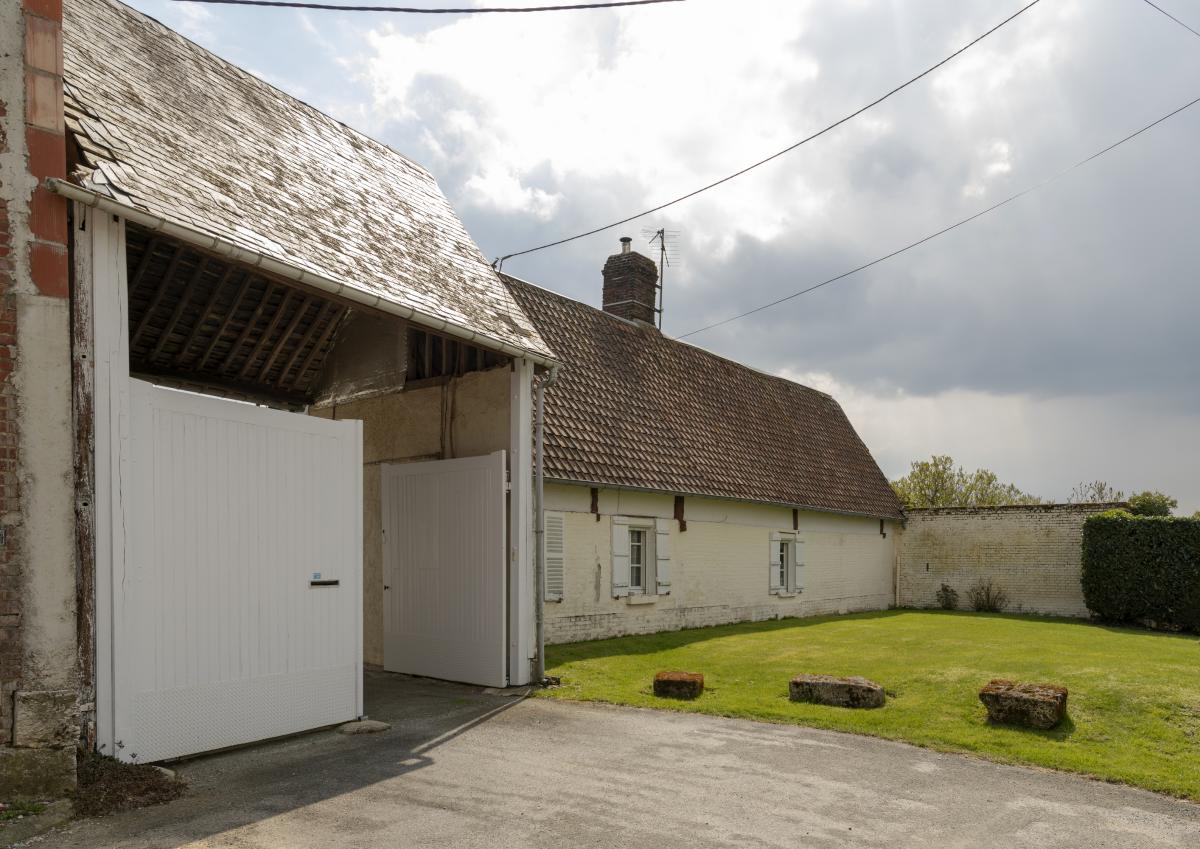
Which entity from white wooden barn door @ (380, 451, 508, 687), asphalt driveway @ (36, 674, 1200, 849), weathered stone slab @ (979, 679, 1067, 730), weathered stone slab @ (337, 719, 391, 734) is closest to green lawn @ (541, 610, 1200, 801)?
weathered stone slab @ (979, 679, 1067, 730)

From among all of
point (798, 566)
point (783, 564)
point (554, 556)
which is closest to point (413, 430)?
point (554, 556)

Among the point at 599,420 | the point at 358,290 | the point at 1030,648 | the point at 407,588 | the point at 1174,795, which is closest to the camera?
the point at 1174,795

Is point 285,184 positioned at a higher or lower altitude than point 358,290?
higher

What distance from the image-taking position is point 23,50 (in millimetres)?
5645

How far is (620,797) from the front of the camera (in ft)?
19.2

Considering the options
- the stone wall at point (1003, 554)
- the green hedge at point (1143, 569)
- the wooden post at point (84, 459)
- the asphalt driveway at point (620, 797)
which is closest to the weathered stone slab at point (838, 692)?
the asphalt driveway at point (620, 797)

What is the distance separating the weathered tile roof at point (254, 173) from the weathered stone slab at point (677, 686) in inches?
153

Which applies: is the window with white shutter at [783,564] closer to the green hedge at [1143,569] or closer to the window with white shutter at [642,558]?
the window with white shutter at [642,558]

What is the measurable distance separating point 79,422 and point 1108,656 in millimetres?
12066

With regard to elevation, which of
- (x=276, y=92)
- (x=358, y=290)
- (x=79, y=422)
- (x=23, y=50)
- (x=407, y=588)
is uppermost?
(x=276, y=92)

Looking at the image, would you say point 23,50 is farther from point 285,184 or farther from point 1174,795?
point 1174,795

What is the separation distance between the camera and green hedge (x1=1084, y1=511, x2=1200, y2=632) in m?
18.0

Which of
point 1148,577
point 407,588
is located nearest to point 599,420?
point 407,588

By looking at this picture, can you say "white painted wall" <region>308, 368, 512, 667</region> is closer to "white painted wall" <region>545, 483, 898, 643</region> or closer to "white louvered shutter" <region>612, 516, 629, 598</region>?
"white painted wall" <region>545, 483, 898, 643</region>
